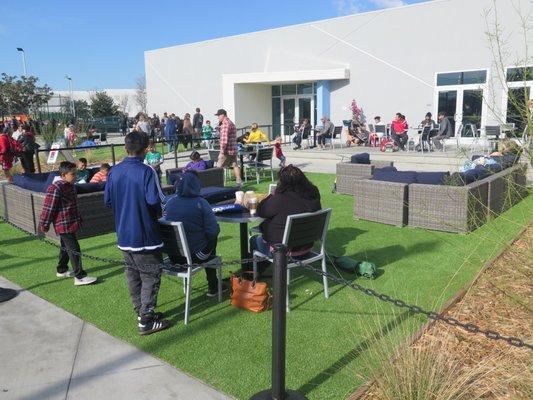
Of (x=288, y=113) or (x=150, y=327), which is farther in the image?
(x=288, y=113)

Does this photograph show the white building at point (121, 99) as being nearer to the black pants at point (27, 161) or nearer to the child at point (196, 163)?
the black pants at point (27, 161)

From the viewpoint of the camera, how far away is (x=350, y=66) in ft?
69.9

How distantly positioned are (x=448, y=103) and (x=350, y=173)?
10.9 meters

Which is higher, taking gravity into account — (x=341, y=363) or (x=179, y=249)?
(x=179, y=249)

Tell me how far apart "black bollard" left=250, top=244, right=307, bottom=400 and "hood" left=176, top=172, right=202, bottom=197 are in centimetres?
173

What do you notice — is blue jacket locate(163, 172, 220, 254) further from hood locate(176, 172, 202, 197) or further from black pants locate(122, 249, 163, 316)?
black pants locate(122, 249, 163, 316)

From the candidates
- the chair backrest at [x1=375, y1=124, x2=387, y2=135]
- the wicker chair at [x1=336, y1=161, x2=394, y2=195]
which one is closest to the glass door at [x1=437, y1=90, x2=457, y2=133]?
the chair backrest at [x1=375, y1=124, x2=387, y2=135]

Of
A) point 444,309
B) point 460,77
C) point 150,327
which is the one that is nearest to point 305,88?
point 460,77

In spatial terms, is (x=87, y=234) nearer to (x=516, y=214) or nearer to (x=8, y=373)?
(x=8, y=373)

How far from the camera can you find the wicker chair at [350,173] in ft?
31.9

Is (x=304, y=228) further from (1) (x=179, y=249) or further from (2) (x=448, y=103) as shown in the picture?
(2) (x=448, y=103)

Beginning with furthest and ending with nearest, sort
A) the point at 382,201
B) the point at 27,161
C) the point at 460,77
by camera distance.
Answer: the point at 460,77 < the point at 27,161 < the point at 382,201

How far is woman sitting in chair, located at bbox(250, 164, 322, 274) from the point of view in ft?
15.0

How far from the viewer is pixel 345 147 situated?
1975 cm
